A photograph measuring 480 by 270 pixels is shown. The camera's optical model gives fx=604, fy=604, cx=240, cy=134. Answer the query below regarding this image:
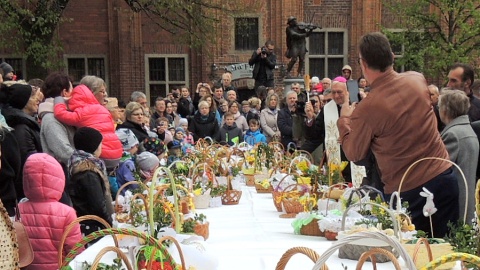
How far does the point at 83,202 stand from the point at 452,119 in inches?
107

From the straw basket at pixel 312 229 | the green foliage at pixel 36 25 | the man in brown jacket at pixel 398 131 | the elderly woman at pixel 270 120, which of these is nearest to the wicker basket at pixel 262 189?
the straw basket at pixel 312 229

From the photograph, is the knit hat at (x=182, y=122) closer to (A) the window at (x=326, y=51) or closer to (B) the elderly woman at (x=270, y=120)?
(B) the elderly woman at (x=270, y=120)

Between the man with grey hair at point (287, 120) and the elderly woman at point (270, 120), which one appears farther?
the elderly woman at point (270, 120)

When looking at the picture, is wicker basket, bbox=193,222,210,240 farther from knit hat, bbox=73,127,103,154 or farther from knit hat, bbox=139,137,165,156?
knit hat, bbox=139,137,165,156

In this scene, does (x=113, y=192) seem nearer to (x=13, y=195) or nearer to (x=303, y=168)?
(x=13, y=195)

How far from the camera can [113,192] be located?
5.36 meters

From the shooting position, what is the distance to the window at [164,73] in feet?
57.6

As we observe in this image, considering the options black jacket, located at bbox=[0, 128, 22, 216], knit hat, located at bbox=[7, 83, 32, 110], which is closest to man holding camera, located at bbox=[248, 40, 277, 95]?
knit hat, located at bbox=[7, 83, 32, 110]

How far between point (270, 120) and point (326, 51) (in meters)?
7.93

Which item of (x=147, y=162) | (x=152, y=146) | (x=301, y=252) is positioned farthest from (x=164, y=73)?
A: (x=301, y=252)

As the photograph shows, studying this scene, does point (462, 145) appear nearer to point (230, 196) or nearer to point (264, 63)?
point (230, 196)

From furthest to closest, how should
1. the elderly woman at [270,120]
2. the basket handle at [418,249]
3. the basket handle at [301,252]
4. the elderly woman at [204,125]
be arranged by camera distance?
the elderly woman at [270,120] < the elderly woman at [204,125] < the basket handle at [418,249] < the basket handle at [301,252]

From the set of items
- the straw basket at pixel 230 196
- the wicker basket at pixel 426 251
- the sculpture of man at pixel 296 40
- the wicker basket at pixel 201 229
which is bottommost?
the straw basket at pixel 230 196

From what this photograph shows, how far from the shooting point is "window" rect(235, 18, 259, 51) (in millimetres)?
17500
